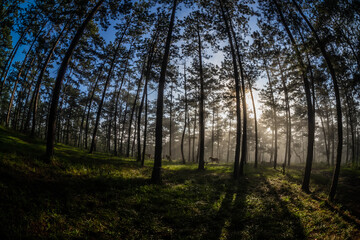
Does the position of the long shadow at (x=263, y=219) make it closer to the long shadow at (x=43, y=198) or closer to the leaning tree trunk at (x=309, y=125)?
the leaning tree trunk at (x=309, y=125)

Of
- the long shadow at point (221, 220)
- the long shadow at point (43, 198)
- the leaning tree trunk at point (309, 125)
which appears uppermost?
the leaning tree trunk at point (309, 125)

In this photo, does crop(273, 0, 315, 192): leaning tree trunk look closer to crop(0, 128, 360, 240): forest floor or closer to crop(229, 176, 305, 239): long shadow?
crop(0, 128, 360, 240): forest floor

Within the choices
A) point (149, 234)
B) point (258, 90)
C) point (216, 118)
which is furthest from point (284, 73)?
point (149, 234)

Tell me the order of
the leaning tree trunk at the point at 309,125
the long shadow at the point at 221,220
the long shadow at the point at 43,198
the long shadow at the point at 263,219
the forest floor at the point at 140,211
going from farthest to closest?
the leaning tree trunk at the point at 309,125 → the long shadow at the point at 263,219 → the long shadow at the point at 221,220 → the forest floor at the point at 140,211 → the long shadow at the point at 43,198

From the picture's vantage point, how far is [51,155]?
767 centimetres

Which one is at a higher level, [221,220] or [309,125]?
[309,125]

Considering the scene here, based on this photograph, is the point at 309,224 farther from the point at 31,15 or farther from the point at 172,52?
the point at 31,15

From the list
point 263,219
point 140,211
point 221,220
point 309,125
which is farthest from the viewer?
point 309,125

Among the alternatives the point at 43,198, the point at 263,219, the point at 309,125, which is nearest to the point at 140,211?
the point at 43,198

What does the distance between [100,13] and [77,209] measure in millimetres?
12174

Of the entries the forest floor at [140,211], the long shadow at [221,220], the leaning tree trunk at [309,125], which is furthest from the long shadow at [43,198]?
the leaning tree trunk at [309,125]

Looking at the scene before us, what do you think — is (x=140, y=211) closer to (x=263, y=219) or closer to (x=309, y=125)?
(x=263, y=219)

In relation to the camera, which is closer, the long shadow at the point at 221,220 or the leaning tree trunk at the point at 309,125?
the long shadow at the point at 221,220

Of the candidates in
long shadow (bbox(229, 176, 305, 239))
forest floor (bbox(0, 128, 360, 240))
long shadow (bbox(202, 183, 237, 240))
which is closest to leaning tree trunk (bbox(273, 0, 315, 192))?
forest floor (bbox(0, 128, 360, 240))
